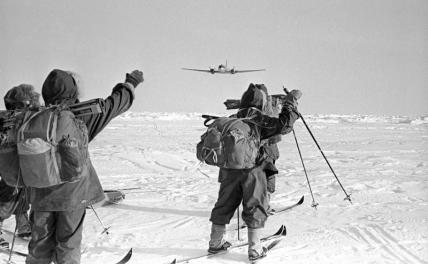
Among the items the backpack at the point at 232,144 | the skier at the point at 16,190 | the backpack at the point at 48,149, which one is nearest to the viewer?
the backpack at the point at 48,149

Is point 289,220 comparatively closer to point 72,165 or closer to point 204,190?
point 204,190

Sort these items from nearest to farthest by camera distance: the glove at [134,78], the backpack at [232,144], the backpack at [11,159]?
the backpack at [11,159] < the glove at [134,78] < the backpack at [232,144]

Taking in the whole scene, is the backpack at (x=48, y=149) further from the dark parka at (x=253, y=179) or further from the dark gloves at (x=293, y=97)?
the dark gloves at (x=293, y=97)

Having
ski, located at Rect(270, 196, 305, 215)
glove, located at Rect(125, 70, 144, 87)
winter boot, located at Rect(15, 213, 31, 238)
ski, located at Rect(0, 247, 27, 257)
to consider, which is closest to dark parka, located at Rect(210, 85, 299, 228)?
glove, located at Rect(125, 70, 144, 87)

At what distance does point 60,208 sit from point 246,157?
6.24 feet

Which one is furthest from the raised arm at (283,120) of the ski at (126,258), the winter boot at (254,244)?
the ski at (126,258)

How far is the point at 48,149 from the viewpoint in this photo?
2.74 m

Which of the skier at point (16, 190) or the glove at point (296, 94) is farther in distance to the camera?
the skier at point (16, 190)

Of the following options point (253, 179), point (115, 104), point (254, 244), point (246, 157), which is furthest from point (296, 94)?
point (115, 104)

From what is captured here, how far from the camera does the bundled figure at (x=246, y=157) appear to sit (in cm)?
399

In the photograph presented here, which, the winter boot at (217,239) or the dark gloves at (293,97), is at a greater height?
the dark gloves at (293,97)

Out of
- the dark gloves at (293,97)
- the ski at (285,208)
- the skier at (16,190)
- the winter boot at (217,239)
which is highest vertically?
the dark gloves at (293,97)

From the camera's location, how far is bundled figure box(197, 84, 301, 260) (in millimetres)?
3986

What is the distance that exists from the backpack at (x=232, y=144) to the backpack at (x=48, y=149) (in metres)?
1.56
